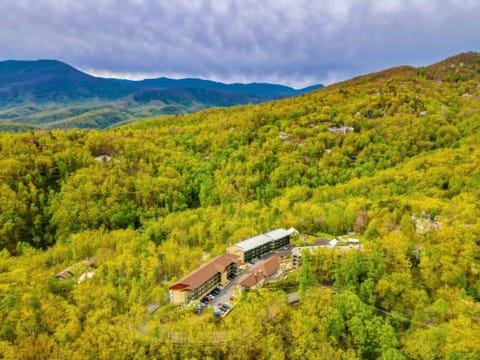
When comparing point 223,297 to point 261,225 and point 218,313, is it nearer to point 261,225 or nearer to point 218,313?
point 218,313

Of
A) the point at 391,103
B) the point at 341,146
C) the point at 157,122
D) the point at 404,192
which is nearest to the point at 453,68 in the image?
the point at 391,103

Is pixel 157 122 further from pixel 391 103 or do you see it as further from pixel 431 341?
pixel 431 341

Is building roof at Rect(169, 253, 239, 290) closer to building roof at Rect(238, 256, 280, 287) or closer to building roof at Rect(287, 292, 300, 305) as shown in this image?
building roof at Rect(238, 256, 280, 287)

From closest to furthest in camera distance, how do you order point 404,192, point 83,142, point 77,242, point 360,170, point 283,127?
point 77,242
point 404,192
point 360,170
point 83,142
point 283,127

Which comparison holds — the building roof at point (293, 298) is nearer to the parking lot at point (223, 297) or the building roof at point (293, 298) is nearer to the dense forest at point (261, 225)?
the dense forest at point (261, 225)

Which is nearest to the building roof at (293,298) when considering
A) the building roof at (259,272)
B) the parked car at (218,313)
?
the building roof at (259,272)

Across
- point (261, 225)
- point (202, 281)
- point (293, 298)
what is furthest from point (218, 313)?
point (261, 225)

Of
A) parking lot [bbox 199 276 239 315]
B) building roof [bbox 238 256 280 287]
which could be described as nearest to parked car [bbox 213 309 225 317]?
parking lot [bbox 199 276 239 315]
